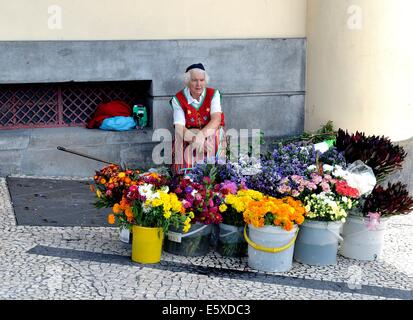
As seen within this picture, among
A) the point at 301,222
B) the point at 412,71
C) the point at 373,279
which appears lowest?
the point at 373,279

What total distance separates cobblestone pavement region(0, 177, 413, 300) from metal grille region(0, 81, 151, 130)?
2.11m

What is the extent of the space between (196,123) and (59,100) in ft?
5.44

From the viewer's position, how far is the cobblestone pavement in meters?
4.74

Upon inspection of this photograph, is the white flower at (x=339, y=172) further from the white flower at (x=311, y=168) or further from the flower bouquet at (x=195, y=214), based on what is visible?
the flower bouquet at (x=195, y=214)

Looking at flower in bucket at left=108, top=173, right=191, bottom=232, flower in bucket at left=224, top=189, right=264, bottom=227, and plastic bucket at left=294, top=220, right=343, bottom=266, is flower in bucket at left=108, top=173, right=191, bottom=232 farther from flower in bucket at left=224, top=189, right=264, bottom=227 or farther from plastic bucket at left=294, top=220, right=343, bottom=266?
plastic bucket at left=294, top=220, right=343, bottom=266

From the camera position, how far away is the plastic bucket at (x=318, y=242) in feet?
17.6

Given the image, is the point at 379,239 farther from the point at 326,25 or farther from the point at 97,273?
the point at 326,25

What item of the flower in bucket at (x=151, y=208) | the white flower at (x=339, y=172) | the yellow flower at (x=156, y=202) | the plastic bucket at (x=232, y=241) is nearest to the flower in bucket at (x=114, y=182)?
the flower in bucket at (x=151, y=208)

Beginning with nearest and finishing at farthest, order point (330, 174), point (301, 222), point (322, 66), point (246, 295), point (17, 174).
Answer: point (246, 295) → point (301, 222) → point (330, 174) → point (17, 174) → point (322, 66)

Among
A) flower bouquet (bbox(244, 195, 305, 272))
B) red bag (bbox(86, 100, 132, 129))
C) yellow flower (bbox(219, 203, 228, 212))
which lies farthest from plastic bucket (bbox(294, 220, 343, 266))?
red bag (bbox(86, 100, 132, 129))

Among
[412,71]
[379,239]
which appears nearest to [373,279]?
[379,239]

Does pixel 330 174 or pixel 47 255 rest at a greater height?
pixel 330 174

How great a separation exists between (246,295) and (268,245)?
0.53 m

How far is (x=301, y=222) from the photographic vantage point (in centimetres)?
516
